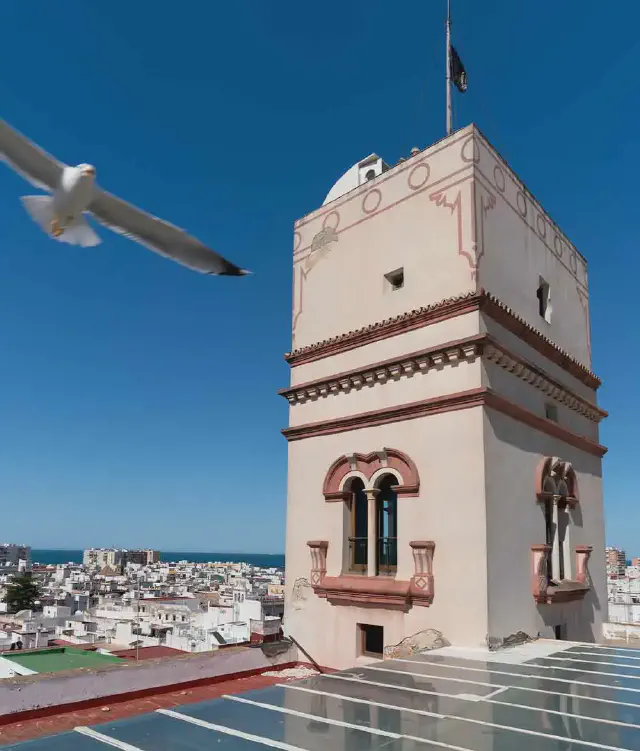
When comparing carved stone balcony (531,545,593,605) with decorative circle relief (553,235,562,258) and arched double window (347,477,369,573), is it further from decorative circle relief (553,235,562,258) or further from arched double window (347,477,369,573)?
decorative circle relief (553,235,562,258)

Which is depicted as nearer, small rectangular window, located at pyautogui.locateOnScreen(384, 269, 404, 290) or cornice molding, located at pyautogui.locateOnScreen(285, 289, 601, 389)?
cornice molding, located at pyautogui.locateOnScreen(285, 289, 601, 389)

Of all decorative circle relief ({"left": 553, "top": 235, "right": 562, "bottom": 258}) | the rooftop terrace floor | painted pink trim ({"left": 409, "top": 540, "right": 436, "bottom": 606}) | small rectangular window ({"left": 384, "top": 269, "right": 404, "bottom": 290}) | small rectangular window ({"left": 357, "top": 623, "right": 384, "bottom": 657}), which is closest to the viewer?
the rooftop terrace floor

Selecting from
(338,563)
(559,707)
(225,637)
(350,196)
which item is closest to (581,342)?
(350,196)

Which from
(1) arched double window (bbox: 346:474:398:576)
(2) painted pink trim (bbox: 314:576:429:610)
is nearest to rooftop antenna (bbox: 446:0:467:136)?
(1) arched double window (bbox: 346:474:398:576)

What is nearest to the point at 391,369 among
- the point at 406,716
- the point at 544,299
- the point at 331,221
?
the point at 331,221

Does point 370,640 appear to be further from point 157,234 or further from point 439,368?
point 157,234

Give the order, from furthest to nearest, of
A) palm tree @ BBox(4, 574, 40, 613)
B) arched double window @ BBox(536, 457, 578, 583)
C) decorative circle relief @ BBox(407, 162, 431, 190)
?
palm tree @ BBox(4, 574, 40, 613), decorative circle relief @ BBox(407, 162, 431, 190), arched double window @ BBox(536, 457, 578, 583)

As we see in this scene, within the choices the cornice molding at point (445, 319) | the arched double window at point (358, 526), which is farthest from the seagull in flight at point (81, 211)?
the arched double window at point (358, 526)

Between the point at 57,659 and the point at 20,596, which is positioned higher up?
the point at 57,659
